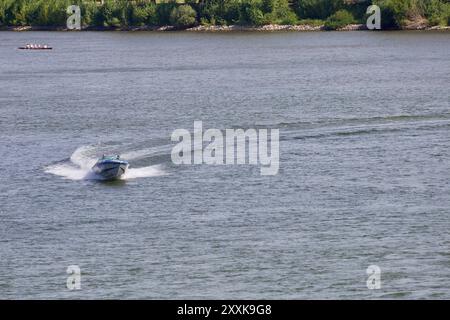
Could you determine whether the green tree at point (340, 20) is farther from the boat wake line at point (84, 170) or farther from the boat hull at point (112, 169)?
the boat hull at point (112, 169)

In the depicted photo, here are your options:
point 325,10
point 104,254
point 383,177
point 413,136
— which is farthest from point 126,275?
point 325,10

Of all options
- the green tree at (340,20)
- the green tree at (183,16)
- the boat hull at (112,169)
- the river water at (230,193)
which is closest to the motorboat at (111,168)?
the boat hull at (112,169)

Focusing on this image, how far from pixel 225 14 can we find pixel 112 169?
108 meters

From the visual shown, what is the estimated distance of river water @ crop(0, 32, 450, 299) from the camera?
Answer: 26.0 metres

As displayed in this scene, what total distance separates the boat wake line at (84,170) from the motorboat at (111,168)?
7.9 inches

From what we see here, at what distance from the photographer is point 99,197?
35562 mm

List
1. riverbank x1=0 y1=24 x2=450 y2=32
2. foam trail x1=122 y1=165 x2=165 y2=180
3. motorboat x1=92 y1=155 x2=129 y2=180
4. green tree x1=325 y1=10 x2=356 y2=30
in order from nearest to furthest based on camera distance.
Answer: motorboat x1=92 y1=155 x2=129 y2=180, foam trail x1=122 y1=165 x2=165 y2=180, riverbank x1=0 y1=24 x2=450 y2=32, green tree x1=325 y1=10 x2=356 y2=30

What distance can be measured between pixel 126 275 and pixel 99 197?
31.8 feet

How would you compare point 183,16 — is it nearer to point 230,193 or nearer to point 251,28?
point 251,28

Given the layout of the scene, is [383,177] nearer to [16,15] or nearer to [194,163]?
[194,163]

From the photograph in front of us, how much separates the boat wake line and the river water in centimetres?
8

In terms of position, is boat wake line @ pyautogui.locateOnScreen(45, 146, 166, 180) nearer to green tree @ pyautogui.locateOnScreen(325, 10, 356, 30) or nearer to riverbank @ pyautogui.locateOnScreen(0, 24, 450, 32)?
riverbank @ pyautogui.locateOnScreen(0, 24, 450, 32)

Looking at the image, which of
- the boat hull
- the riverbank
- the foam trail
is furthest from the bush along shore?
the boat hull

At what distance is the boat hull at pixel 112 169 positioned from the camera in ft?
123
